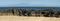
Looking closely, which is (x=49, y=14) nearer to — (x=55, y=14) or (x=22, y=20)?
(x=55, y=14)

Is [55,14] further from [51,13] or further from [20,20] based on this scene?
[20,20]

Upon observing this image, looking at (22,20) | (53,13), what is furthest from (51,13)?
(22,20)

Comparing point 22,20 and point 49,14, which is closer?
point 22,20

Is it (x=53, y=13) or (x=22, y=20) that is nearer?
(x=22, y=20)

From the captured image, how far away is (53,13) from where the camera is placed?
18094mm

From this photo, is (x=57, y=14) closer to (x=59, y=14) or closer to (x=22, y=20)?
(x=59, y=14)

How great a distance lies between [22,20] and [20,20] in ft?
0.51

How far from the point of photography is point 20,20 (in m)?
12.6

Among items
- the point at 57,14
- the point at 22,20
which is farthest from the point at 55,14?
the point at 22,20

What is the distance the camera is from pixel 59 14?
58.0 ft

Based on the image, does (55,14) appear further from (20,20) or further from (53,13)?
(20,20)

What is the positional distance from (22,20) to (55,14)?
19.8 ft

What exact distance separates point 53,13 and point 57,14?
0.71m

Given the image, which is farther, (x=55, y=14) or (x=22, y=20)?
(x=55, y=14)
